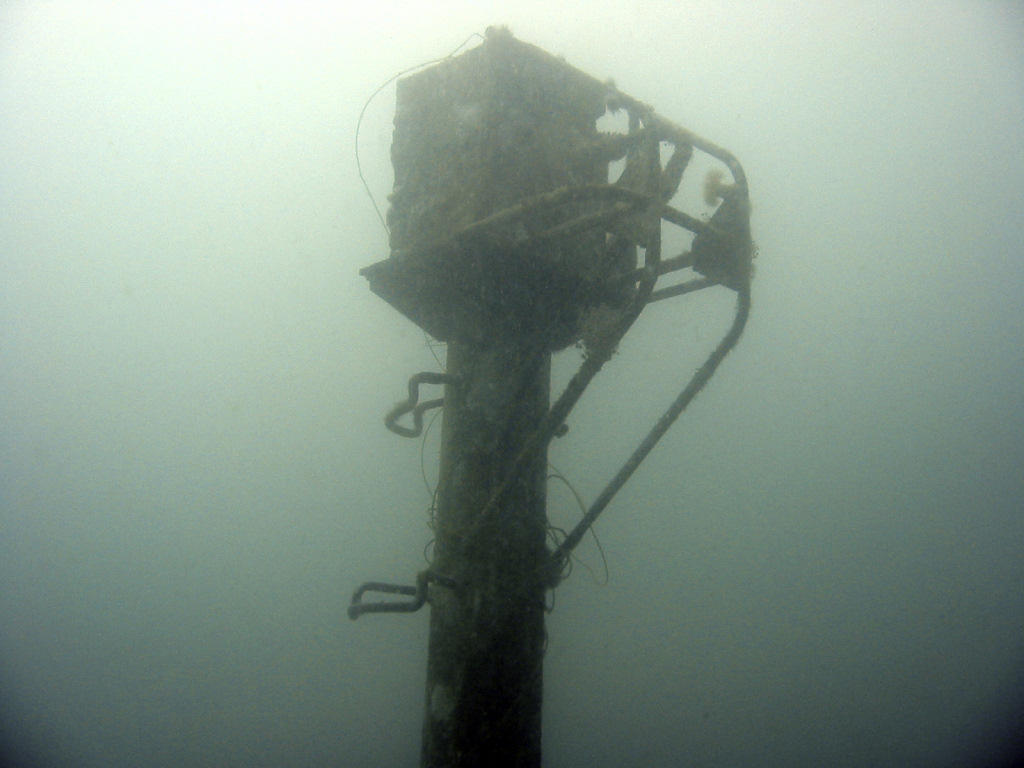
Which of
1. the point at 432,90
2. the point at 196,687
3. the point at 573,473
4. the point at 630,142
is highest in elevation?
the point at 432,90

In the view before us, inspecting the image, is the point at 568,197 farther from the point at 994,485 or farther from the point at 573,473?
the point at 994,485

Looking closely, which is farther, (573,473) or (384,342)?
(384,342)

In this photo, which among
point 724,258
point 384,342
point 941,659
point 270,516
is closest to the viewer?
point 724,258

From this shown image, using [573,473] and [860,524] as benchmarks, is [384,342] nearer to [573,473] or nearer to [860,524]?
[573,473]

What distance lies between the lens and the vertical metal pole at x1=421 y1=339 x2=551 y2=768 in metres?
2.63

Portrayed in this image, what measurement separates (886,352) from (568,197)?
47.2 meters

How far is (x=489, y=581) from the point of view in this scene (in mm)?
2732

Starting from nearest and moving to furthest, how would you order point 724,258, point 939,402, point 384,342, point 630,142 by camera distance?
point 724,258 < point 630,142 < point 939,402 < point 384,342

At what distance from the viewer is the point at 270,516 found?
3384 centimetres

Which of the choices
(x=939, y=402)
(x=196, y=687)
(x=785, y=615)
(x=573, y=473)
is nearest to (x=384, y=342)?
(x=573, y=473)

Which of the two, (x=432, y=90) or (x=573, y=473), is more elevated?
(x=432, y=90)

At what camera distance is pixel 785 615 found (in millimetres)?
25141

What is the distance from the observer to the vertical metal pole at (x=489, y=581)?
2.63 metres

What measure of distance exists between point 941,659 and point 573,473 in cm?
1787
